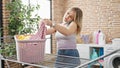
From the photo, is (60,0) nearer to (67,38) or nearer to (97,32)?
(97,32)

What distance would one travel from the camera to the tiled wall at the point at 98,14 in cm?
502

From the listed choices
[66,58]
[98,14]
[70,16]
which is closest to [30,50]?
[66,58]

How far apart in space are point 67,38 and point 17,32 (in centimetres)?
157

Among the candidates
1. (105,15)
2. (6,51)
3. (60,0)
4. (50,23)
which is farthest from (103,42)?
(50,23)

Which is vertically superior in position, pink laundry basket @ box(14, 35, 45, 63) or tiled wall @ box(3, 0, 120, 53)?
tiled wall @ box(3, 0, 120, 53)

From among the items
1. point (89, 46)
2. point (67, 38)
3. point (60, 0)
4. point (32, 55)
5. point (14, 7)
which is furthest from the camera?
point (60, 0)

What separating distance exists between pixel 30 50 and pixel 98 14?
3.70 m

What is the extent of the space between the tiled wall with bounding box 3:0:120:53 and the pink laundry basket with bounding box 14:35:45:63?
11.6 feet

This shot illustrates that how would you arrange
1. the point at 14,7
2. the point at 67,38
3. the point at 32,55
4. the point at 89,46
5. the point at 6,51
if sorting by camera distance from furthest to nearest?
1. the point at 89,46
2. the point at 14,7
3. the point at 6,51
4. the point at 67,38
5. the point at 32,55

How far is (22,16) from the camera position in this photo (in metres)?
3.71

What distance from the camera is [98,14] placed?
520 centimetres

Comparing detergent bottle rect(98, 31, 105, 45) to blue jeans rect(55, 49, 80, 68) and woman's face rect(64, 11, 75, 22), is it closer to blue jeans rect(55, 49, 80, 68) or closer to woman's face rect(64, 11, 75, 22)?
blue jeans rect(55, 49, 80, 68)

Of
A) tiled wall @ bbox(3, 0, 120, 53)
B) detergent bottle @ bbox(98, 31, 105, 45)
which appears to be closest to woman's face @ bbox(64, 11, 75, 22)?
detergent bottle @ bbox(98, 31, 105, 45)

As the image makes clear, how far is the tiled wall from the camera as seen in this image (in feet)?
16.5
